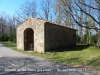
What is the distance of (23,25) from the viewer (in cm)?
2211

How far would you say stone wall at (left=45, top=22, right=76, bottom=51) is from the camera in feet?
63.2

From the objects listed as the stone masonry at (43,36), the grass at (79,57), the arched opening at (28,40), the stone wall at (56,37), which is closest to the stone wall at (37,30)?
the stone masonry at (43,36)

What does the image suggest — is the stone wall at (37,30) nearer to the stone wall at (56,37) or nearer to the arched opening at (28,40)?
the stone wall at (56,37)

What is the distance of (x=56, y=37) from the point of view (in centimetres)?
2116

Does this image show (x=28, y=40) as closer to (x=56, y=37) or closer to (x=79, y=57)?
(x=56, y=37)

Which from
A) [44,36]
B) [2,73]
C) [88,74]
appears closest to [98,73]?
[88,74]

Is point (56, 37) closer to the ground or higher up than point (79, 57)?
higher up

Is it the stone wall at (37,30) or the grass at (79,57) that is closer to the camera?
the grass at (79,57)

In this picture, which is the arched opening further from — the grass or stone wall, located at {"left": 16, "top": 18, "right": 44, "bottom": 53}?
the grass

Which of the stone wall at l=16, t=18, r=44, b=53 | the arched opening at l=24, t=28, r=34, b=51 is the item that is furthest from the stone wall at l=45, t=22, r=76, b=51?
the arched opening at l=24, t=28, r=34, b=51

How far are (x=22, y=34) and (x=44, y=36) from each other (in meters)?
4.79

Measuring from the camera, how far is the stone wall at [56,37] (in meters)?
19.3

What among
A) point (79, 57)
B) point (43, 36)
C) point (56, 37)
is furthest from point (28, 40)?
point (79, 57)

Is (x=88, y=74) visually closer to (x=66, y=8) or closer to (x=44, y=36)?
(x=44, y=36)
